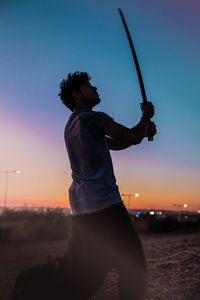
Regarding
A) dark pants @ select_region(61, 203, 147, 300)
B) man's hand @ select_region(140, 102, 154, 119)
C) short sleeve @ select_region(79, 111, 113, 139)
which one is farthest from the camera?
man's hand @ select_region(140, 102, 154, 119)

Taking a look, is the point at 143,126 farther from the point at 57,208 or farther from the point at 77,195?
the point at 57,208

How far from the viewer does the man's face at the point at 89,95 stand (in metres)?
2.50

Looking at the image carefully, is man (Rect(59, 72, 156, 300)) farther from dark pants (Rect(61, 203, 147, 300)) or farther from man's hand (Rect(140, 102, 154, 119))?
man's hand (Rect(140, 102, 154, 119))

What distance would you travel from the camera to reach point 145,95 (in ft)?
8.89

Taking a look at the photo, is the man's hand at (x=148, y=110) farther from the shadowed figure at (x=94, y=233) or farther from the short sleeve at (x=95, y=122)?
the short sleeve at (x=95, y=122)

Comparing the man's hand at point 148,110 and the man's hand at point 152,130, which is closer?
the man's hand at point 148,110

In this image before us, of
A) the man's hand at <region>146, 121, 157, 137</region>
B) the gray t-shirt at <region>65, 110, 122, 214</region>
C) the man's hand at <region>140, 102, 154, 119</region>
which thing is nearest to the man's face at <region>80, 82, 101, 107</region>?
the gray t-shirt at <region>65, 110, 122, 214</region>

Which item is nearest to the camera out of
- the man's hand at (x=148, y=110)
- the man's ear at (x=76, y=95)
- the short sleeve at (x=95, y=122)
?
the short sleeve at (x=95, y=122)

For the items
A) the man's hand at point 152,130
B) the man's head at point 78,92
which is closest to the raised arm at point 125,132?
the man's hand at point 152,130

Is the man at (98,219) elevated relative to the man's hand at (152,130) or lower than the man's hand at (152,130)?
lower

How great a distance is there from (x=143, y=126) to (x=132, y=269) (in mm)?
854

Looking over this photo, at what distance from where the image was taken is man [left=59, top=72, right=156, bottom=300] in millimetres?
2092

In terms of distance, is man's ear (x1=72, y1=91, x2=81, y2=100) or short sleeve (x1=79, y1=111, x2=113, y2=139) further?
man's ear (x1=72, y1=91, x2=81, y2=100)

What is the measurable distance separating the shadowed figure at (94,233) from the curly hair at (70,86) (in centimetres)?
32
